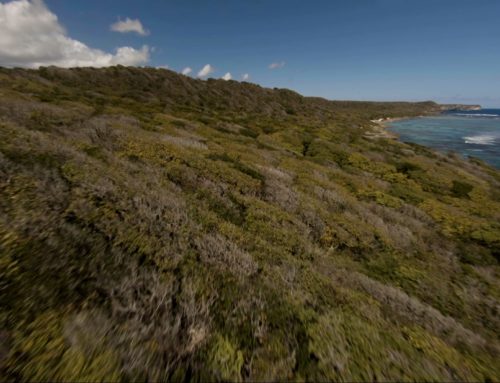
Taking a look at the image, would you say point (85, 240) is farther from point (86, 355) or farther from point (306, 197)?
point (306, 197)

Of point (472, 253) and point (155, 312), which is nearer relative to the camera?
point (155, 312)

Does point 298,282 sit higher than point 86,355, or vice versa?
point 86,355

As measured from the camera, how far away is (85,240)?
185 inches

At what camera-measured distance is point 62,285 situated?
3826mm

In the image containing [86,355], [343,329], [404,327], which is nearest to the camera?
[86,355]

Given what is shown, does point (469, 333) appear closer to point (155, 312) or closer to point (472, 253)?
point (472, 253)

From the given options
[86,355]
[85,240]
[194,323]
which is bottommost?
[194,323]

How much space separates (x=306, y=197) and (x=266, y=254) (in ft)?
18.1

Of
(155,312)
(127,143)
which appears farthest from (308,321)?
(127,143)

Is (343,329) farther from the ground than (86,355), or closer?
closer

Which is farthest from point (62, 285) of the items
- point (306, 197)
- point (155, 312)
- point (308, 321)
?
point (306, 197)

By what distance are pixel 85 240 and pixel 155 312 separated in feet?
6.48

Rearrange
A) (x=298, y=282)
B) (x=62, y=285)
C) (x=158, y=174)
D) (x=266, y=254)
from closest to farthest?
(x=62, y=285), (x=298, y=282), (x=266, y=254), (x=158, y=174)

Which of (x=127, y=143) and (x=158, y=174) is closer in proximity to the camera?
(x=158, y=174)
